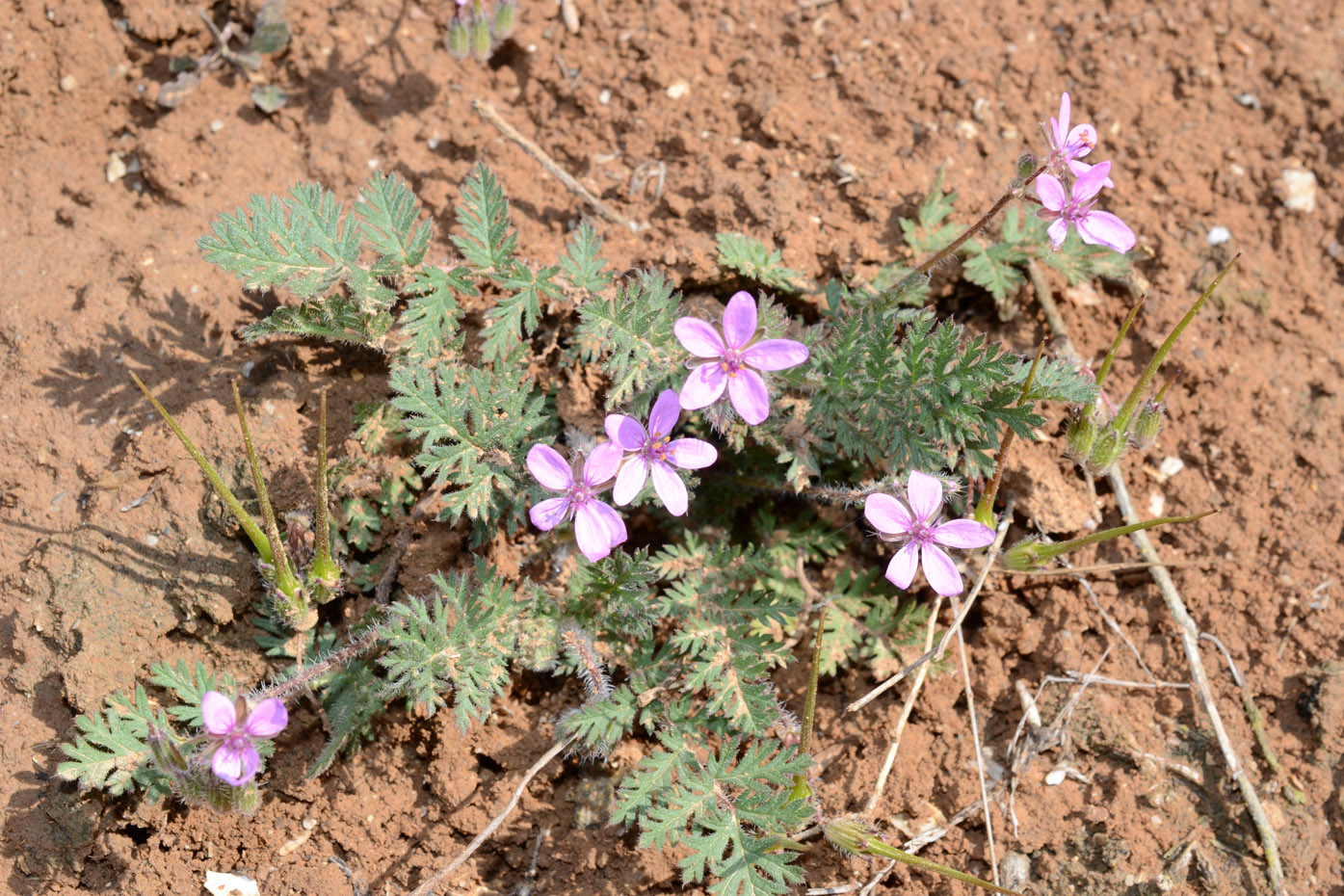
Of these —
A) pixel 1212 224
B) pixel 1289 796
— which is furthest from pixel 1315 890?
pixel 1212 224

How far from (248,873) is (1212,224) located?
4.32m

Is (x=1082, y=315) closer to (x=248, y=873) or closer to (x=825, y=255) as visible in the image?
(x=825, y=255)

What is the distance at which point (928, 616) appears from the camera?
3.41 metres

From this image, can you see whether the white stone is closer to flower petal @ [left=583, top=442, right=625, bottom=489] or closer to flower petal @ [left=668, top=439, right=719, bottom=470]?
flower petal @ [left=583, top=442, right=625, bottom=489]

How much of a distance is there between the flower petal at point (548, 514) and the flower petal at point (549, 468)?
0.17 ft

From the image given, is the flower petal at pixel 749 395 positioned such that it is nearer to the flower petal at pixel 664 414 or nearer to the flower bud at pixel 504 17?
the flower petal at pixel 664 414

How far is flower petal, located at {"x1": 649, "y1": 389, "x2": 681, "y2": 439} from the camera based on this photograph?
2.72 meters

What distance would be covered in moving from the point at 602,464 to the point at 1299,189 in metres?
3.30

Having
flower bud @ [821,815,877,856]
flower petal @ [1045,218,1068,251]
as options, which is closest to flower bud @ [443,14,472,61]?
flower petal @ [1045,218,1068,251]

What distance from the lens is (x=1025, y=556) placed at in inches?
127

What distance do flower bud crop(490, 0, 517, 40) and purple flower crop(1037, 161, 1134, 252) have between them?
2.25 m

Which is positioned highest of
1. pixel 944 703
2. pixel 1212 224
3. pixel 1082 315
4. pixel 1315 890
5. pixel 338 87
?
pixel 338 87

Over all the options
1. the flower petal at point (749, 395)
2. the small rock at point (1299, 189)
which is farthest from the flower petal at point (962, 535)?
the small rock at point (1299, 189)

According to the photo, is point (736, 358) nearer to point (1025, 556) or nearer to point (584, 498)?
point (584, 498)
